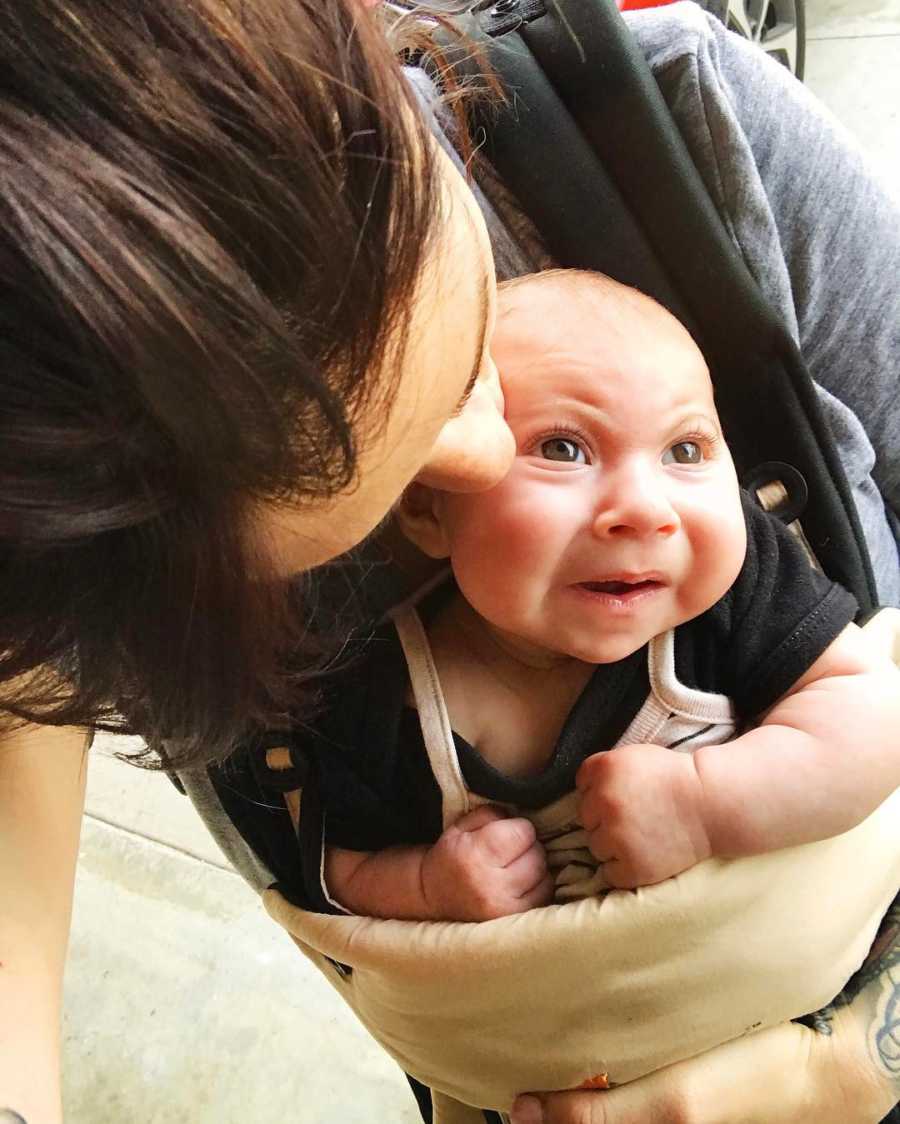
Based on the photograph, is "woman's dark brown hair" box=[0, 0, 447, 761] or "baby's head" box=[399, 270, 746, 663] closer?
"woman's dark brown hair" box=[0, 0, 447, 761]

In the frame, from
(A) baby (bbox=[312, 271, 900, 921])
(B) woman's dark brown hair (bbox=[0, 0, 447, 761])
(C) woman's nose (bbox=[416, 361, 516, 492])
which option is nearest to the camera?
(B) woman's dark brown hair (bbox=[0, 0, 447, 761])

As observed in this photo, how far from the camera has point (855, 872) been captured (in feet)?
2.27

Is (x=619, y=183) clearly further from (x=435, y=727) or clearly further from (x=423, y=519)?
(x=435, y=727)

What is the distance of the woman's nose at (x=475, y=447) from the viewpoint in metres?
0.55

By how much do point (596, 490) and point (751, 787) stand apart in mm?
225

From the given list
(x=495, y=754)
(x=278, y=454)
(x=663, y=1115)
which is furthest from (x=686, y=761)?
(x=278, y=454)

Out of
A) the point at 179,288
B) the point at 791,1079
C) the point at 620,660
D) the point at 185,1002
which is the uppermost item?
the point at 179,288

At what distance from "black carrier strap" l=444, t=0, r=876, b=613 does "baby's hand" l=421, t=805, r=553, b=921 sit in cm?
35

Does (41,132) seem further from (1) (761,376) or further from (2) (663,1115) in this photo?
(2) (663,1115)

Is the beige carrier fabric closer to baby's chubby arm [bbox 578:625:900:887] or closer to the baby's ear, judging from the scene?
baby's chubby arm [bbox 578:625:900:887]

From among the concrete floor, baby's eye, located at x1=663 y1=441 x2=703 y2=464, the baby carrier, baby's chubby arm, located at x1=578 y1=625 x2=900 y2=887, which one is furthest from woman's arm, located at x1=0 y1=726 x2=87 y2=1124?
the concrete floor

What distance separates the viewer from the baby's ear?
717 millimetres

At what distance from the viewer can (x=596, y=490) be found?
2.19ft

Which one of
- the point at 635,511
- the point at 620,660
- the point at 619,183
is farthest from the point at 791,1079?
the point at 619,183
